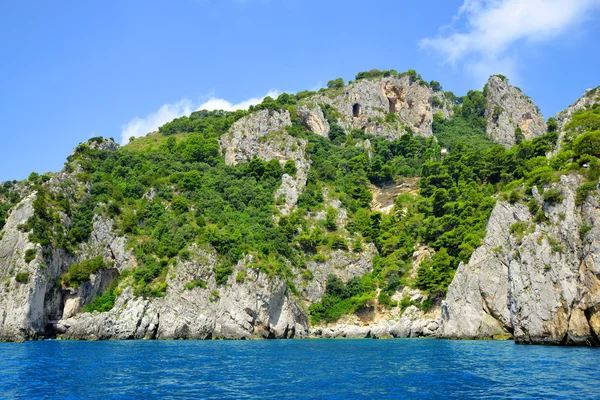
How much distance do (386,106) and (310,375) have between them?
11192cm

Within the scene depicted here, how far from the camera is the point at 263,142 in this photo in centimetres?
10562

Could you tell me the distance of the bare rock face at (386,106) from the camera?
12681cm

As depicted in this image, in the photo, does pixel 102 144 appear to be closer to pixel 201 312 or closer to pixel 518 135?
pixel 201 312

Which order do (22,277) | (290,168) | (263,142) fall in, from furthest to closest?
Answer: (263,142) < (290,168) < (22,277)

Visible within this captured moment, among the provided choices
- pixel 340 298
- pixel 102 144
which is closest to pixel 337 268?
pixel 340 298

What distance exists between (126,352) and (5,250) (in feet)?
104

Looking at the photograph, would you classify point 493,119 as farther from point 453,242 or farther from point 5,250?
point 5,250

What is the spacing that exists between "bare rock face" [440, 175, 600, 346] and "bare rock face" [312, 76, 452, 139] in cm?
7529

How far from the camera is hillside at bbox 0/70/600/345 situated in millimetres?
44094

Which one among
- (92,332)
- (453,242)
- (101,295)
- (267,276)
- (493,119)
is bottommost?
(92,332)

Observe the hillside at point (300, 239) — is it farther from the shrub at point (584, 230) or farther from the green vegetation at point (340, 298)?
the green vegetation at point (340, 298)

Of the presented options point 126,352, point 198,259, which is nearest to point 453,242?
point 198,259

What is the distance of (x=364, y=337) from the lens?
68.6 meters

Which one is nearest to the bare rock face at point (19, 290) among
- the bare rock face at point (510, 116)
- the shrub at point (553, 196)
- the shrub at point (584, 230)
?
the shrub at point (553, 196)
